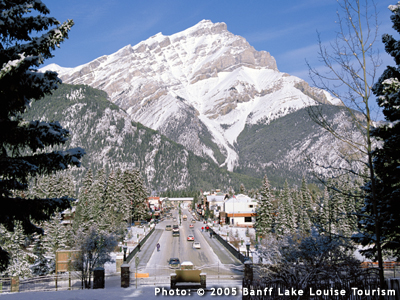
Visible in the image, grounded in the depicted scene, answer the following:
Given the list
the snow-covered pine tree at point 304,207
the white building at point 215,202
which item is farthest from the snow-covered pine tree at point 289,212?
the white building at point 215,202

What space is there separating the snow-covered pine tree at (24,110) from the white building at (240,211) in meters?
79.4

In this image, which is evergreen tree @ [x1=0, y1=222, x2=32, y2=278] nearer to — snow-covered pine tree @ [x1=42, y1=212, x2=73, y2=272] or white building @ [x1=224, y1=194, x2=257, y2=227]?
snow-covered pine tree @ [x1=42, y1=212, x2=73, y2=272]

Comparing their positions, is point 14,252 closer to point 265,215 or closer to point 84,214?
point 84,214

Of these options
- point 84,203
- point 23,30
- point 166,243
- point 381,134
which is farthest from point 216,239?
point 23,30

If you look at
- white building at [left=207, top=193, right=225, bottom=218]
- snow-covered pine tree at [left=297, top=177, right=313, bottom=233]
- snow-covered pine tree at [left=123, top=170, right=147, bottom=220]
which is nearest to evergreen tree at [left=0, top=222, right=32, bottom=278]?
snow-covered pine tree at [left=123, top=170, right=147, bottom=220]

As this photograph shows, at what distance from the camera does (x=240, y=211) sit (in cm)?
9100

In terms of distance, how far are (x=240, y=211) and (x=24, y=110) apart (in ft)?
277

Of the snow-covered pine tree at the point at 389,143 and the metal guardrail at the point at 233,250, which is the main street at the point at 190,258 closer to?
the metal guardrail at the point at 233,250

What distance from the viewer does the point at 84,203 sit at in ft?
188

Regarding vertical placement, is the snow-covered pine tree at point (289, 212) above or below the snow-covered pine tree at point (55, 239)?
above

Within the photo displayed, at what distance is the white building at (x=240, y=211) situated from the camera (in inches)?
3516

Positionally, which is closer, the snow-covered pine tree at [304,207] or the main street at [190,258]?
the main street at [190,258]

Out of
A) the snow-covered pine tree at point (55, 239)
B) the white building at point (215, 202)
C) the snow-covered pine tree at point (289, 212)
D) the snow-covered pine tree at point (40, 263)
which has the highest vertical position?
the white building at point (215, 202)

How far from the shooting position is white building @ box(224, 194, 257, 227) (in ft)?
293
